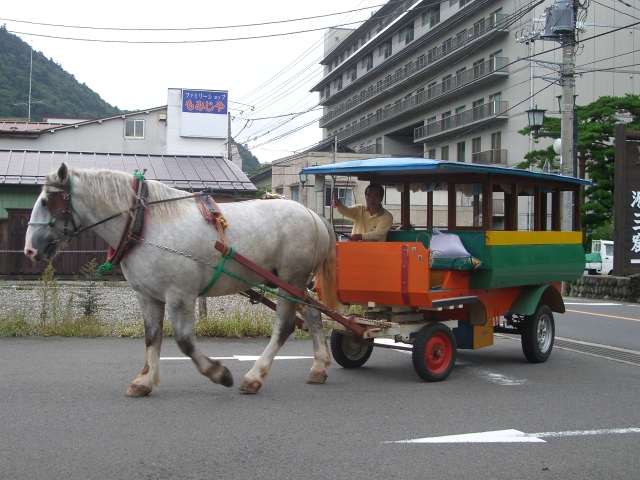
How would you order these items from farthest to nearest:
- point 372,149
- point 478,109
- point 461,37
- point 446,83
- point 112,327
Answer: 1. point 372,149
2. point 446,83
3. point 461,37
4. point 478,109
5. point 112,327

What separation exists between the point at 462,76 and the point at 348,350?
4513 centimetres

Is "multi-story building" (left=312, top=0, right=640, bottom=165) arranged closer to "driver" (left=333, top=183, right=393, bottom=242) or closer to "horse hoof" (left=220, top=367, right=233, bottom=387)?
"driver" (left=333, top=183, right=393, bottom=242)

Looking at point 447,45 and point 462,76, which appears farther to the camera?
point 447,45

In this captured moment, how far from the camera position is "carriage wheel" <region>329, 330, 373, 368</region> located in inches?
317

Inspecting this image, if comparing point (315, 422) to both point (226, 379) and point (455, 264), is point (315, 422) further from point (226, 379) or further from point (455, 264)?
point (455, 264)

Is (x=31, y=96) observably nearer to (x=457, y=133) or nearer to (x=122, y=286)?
(x=457, y=133)

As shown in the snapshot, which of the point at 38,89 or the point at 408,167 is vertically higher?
the point at 38,89

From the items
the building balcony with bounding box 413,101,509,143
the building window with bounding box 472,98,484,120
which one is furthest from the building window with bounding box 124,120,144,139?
the building window with bounding box 472,98,484,120

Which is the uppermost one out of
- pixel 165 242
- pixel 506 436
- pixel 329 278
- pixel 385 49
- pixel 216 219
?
pixel 385 49

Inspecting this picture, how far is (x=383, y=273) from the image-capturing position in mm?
7309

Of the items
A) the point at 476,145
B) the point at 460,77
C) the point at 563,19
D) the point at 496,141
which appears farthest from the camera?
the point at 460,77

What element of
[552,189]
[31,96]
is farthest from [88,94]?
[552,189]

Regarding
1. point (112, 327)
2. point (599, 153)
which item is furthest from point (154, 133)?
point (112, 327)

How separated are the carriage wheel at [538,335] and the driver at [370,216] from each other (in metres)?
2.24
